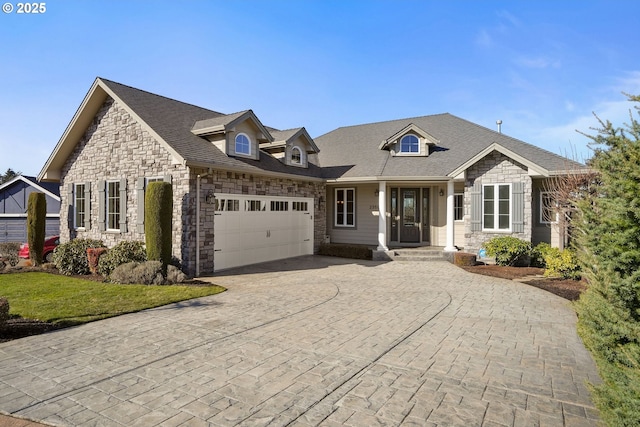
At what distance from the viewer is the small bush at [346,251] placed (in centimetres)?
1508

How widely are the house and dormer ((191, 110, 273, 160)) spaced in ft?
0.16

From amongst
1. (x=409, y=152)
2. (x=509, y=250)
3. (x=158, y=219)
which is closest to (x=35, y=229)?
(x=158, y=219)

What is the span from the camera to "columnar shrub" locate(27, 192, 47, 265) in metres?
13.7

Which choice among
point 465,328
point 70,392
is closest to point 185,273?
point 70,392

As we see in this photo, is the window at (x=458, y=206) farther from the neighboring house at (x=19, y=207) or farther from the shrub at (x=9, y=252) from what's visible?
the neighboring house at (x=19, y=207)

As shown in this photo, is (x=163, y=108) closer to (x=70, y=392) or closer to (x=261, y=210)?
(x=261, y=210)

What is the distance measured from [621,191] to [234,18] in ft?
32.1

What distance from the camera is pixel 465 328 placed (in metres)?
6.20

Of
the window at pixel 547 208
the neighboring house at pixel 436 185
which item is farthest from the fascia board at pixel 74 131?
the window at pixel 547 208

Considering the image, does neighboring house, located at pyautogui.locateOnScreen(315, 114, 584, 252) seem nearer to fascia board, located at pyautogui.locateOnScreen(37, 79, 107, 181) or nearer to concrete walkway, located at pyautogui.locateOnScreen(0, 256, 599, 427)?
concrete walkway, located at pyautogui.locateOnScreen(0, 256, 599, 427)

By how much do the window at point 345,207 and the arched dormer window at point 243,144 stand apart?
5935 millimetres

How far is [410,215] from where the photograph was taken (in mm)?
16781

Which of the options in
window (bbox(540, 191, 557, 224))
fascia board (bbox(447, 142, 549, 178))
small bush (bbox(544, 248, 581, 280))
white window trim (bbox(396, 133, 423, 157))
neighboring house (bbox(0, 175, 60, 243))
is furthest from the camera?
neighboring house (bbox(0, 175, 60, 243))

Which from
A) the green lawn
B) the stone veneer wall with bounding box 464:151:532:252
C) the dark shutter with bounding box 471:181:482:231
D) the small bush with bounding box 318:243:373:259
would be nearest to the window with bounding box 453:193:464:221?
the stone veneer wall with bounding box 464:151:532:252
